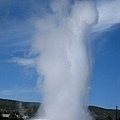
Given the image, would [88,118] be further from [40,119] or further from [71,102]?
[40,119]

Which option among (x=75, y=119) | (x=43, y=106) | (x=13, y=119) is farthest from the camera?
(x=13, y=119)

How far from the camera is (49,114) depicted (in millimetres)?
40656

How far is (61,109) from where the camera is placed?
40.4 meters

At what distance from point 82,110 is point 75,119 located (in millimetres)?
1438

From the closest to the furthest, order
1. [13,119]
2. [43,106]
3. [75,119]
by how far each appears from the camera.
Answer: [75,119] → [43,106] → [13,119]

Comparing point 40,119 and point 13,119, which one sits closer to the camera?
point 40,119

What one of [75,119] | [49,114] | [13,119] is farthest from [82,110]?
[13,119]

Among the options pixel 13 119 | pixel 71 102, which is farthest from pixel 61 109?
pixel 13 119

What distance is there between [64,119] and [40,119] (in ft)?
10.9

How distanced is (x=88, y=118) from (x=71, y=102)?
8.73 ft

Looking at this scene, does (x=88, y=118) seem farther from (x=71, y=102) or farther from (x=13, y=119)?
(x=13, y=119)

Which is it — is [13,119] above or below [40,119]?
above

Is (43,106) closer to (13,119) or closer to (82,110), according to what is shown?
(82,110)

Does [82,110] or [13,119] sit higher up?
[13,119]
